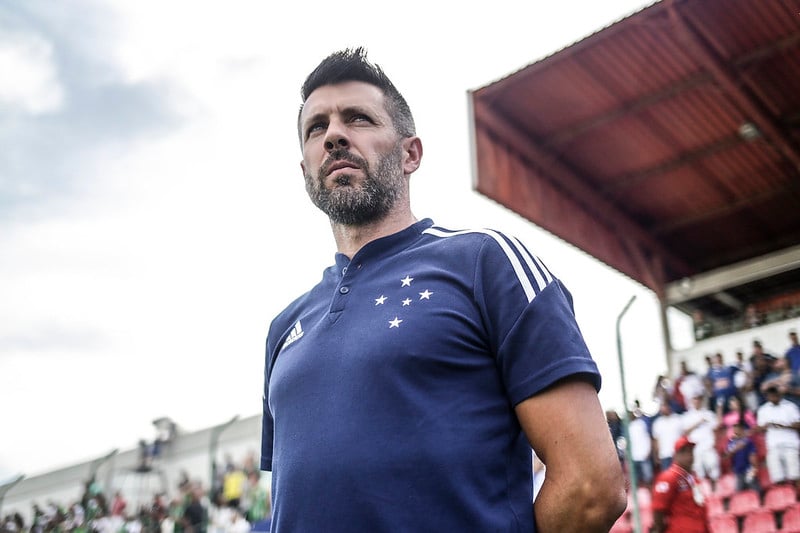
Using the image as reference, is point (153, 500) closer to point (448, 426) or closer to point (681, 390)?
point (681, 390)

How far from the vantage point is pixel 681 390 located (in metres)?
12.2

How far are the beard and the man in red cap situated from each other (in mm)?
5630

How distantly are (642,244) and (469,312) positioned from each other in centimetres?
1637

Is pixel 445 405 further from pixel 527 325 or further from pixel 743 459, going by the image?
pixel 743 459

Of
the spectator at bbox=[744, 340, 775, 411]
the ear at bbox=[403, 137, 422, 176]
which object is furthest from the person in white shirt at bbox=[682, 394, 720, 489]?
the ear at bbox=[403, 137, 422, 176]

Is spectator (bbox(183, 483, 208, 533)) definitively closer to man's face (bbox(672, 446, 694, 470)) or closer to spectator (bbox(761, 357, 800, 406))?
man's face (bbox(672, 446, 694, 470))

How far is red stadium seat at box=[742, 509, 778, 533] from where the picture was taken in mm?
8503

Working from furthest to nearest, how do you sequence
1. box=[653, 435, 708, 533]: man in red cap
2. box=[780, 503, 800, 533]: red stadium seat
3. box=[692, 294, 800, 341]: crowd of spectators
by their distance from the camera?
box=[692, 294, 800, 341]: crowd of spectators
box=[780, 503, 800, 533]: red stadium seat
box=[653, 435, 708, 533]: man in red cap

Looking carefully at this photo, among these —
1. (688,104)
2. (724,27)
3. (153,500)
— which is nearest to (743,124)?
(688,104)

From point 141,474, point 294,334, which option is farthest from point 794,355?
point 141,474

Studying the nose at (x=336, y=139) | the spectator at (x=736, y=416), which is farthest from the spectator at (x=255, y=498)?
the nose at (x=336, y=139)

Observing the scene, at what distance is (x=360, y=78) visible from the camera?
1.92 metres

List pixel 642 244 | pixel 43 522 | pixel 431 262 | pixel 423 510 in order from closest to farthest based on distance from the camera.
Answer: pixel 423 510
pixel 431 262
pixel 43 522
pixel 642 244

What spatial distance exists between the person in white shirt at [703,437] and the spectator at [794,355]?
1.10 m
